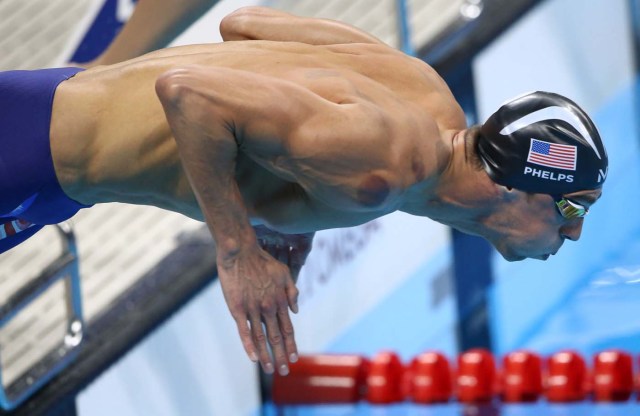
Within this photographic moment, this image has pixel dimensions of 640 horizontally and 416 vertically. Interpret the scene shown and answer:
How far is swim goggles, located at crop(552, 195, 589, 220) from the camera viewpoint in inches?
123

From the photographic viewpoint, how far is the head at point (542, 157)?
119 inches

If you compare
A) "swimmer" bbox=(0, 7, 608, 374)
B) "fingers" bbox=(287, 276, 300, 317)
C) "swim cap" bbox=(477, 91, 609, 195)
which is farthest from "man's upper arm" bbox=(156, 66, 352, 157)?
"swim cap" bbox=(477, 91, 609, 195)

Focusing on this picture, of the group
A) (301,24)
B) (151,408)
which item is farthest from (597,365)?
(301,24)

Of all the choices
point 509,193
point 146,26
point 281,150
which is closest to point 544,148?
point 509,193

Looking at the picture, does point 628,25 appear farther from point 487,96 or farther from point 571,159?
point 571,159

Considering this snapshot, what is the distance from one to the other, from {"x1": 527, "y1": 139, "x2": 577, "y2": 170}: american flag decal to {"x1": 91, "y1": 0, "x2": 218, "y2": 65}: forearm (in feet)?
5.15

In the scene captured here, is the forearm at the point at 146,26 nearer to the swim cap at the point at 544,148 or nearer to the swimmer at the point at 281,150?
the swimmer at the point at 281,150

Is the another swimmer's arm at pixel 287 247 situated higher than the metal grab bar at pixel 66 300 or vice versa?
the another swimmer's arm at pixel 287 247

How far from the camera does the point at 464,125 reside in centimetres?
321

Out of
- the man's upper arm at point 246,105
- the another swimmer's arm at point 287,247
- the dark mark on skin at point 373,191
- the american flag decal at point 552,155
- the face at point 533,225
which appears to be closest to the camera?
the man's upper arm at point 246,105

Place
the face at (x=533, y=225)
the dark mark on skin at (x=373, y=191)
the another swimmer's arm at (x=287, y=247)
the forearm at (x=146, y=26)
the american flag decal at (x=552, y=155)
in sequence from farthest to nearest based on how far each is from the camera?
the forearm at (x=146, y=26) → the another swimmer's arm at (x=287, y=247) → the face at (x=533, y=225) → the american flag decal at (x=552, y=155) → the dark mark on skin at (x=373, y=191)

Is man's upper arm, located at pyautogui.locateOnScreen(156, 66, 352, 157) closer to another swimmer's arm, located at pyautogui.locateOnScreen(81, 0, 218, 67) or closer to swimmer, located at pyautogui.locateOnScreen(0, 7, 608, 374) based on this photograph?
swimmer, located at pyautogui.locateOnScreen(0, 7, 608, 374)

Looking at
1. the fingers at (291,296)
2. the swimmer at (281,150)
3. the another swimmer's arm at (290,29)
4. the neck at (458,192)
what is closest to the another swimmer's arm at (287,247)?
the swimmer at (281,150)

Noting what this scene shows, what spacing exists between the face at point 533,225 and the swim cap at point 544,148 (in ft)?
0.19
